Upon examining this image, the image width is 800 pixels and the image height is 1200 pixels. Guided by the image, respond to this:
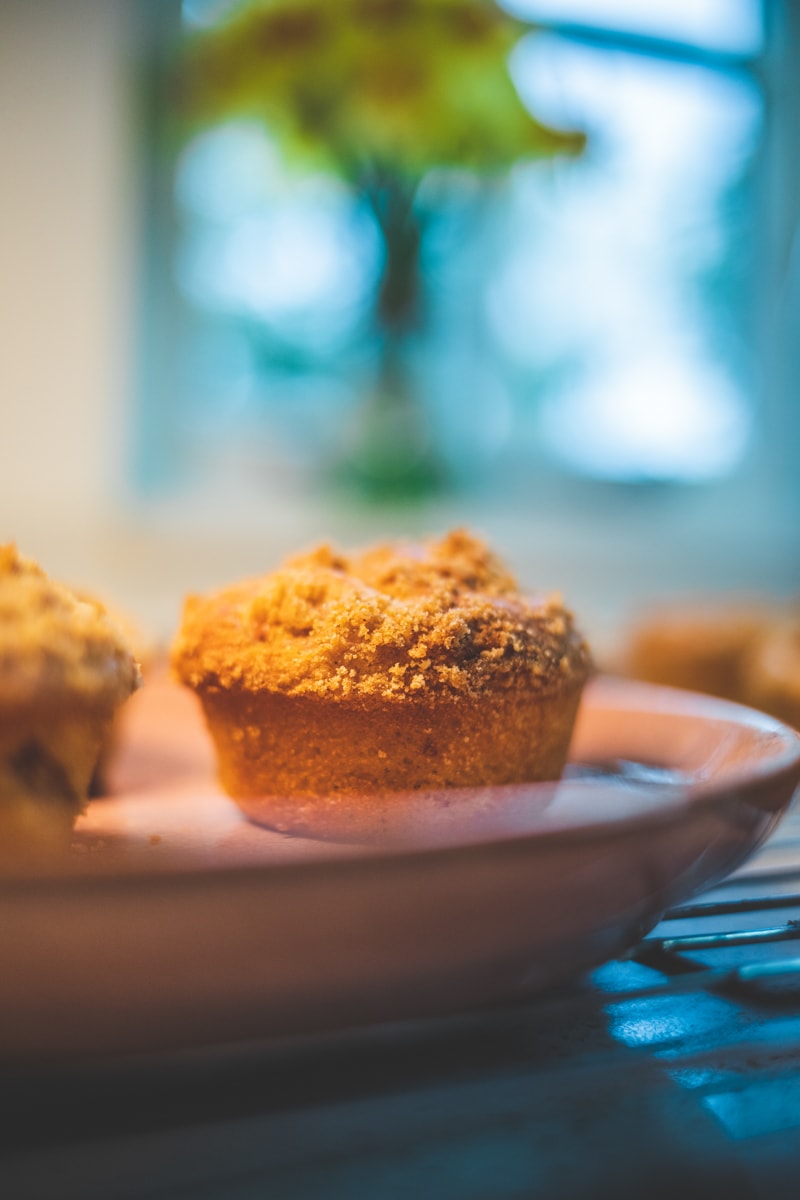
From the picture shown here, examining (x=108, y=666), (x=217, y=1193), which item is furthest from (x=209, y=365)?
(x=217, y=1193)

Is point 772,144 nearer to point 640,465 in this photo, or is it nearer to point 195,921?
point 640,465

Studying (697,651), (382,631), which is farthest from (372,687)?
(697,651)

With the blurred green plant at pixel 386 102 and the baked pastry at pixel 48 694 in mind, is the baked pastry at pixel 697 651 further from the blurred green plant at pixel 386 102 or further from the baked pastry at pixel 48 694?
the baked pastry at pixel 48 694

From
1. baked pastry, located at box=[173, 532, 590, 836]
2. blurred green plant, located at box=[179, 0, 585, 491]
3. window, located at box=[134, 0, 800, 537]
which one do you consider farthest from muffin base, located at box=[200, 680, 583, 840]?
window, located at box=[134, 0, 800, 537]

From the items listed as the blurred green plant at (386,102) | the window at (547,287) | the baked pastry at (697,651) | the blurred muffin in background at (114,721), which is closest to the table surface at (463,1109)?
the blurred muffin in background at (114,721)

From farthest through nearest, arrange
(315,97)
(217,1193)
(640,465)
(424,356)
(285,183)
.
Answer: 1. (640,465)
2. (424,356)
3. (285,183)
4. (315,97)
5. (217,1193)

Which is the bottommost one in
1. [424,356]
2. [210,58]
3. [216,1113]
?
[216,1113]

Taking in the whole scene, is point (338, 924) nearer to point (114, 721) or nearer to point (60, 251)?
point (114, 721)
